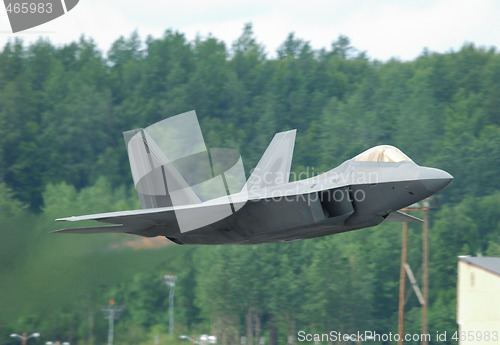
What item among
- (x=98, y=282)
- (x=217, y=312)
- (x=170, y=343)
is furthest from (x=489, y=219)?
(x=98, y=282)

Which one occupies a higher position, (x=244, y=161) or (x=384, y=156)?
(x=384, y=156)

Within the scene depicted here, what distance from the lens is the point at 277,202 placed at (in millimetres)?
16344

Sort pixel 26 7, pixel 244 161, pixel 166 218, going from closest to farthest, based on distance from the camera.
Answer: pixel 166 218
pixel 26 7
pixel 244 161

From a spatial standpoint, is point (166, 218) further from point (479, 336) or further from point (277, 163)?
point (479, 336)

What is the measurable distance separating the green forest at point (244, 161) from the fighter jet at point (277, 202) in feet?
14.6

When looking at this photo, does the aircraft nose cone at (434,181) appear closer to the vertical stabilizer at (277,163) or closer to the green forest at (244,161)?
the vertical stabilizer at (277,163)

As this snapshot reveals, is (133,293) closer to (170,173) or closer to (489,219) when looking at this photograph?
(489,219)

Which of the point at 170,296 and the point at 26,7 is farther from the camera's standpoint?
the point at 170,296

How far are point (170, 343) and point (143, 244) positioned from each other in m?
28.1

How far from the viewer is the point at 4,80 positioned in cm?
9612

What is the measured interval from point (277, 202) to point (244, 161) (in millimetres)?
56633

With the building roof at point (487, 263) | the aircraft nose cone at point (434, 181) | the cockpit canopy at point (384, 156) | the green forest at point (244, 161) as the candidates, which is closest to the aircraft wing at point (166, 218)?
the cockpit canopy at point (384, 156)

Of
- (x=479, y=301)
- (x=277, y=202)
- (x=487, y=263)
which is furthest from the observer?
(x=487, y=263)

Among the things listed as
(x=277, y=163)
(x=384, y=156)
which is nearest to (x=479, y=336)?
(x=277, y=163)
